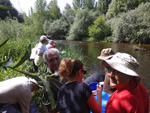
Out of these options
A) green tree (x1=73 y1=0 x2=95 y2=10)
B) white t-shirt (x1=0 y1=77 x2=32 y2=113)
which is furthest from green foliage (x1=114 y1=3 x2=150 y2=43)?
green tree (x1=73 y1=0 x2=95 y2=10)

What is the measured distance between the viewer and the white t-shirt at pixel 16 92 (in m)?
1.40

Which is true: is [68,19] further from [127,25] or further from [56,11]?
[127,25]

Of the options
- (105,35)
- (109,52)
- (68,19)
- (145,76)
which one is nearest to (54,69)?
(109,52)

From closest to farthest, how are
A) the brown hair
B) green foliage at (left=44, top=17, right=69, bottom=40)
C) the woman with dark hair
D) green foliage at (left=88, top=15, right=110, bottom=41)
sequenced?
A: the woman with dark hair, the brown hair, green foliage at (left=88, top=15, right=110, bottom=41), green foliage at (left=44, top=17, right=69, bottom=40)

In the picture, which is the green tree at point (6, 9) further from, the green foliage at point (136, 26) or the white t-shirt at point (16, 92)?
the green foliage at point (136, 26)

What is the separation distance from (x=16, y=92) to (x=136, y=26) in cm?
2090

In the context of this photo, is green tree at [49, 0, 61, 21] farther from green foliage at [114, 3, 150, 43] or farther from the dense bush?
green foliage at [114, 3, 150, 43]

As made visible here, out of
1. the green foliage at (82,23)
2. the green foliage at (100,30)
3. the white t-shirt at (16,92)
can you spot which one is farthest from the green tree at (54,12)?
the white t-shirt at (16,92)

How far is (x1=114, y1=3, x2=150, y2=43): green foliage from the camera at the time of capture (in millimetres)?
17681

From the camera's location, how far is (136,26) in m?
18.7

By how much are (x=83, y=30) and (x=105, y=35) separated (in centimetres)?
637

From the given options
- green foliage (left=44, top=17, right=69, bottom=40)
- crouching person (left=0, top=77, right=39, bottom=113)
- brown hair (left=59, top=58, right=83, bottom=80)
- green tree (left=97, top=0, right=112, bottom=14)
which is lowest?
crouching person (left=0, top=77, right=39, bottom=113)

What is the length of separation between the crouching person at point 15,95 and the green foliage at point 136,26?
19.9 meters

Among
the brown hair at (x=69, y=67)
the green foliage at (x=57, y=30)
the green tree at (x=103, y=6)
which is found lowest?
the brown hair at (x=69, y=67)
